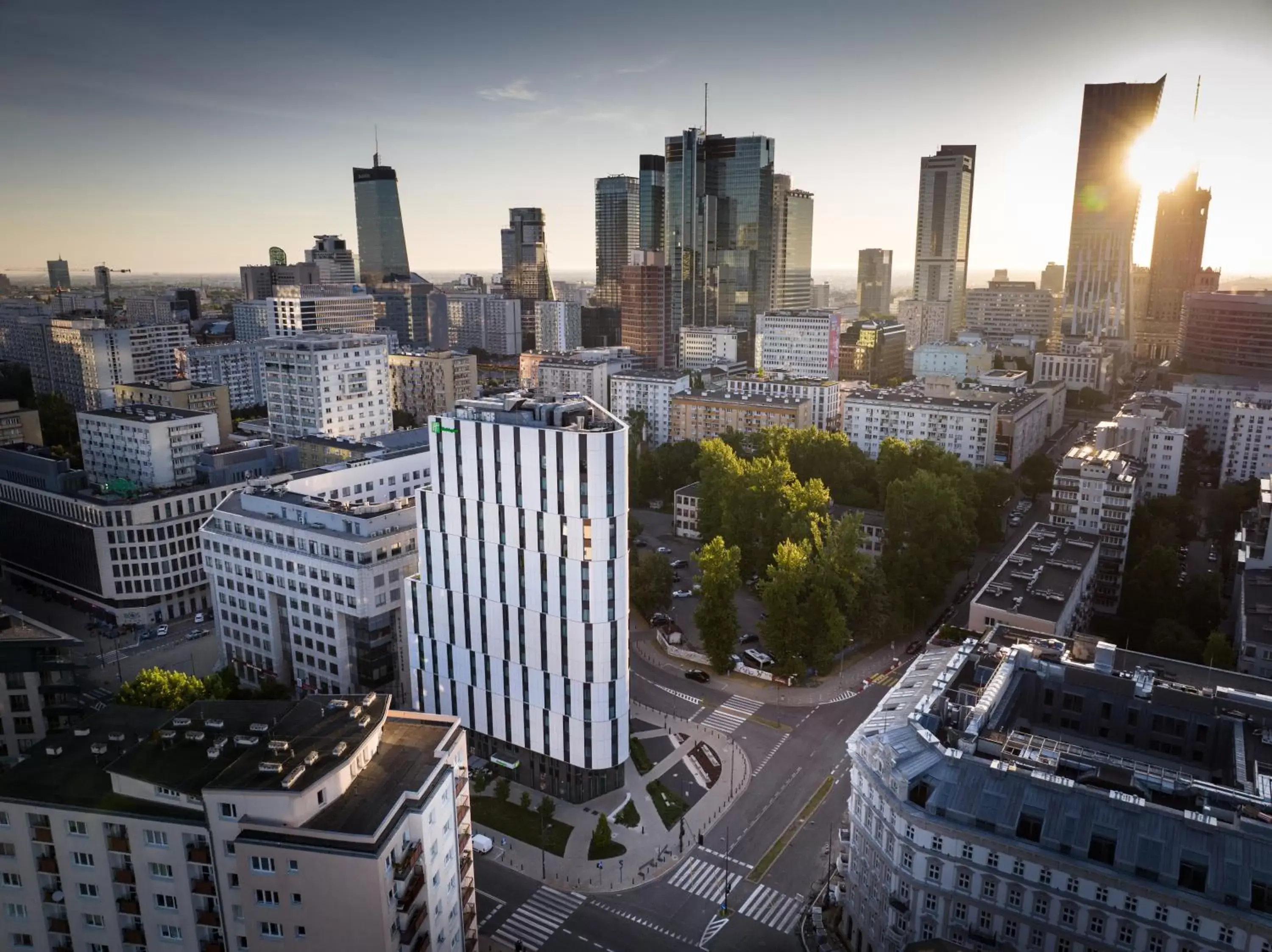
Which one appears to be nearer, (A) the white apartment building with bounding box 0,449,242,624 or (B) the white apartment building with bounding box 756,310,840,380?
(A) the white apartment building with bounding box 0,449,242,624

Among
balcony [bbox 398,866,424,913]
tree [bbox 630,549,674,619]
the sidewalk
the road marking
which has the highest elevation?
balcony [bbox 398,866,424,913]

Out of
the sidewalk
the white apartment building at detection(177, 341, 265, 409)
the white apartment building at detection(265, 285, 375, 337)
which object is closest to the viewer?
the sidewalk

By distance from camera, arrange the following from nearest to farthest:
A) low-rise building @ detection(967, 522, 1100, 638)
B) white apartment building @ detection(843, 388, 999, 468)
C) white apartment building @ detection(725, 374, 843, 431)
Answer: low-rise building @ detection(967, 522, 1100, 638) → white apartment building @ detection(843, 388, 999, 468) → white apartment building @ detection(725, 374, 843, 431)

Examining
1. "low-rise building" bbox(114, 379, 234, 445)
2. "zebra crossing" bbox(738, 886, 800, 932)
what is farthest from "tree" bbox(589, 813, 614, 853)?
"low-rise building" bbox(114, 379, 234, 445)

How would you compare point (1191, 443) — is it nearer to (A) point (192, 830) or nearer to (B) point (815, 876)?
(B) point (815, 876)

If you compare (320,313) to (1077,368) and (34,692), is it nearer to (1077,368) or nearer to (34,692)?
(34,692)

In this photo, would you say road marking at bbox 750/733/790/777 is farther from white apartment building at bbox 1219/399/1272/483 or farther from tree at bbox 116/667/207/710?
white apartment building at bbox 1219/399/1272/483

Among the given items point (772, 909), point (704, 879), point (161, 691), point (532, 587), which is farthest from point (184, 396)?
point (772, 909)
